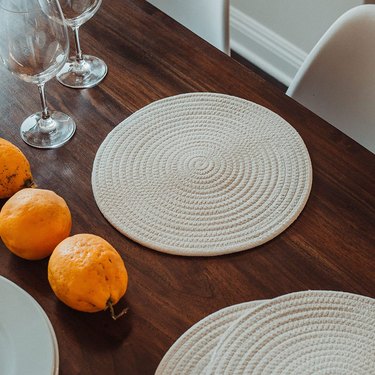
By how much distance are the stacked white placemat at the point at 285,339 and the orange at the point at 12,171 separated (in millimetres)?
304

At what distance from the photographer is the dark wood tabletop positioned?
2.64ft

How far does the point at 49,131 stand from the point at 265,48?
56.2 inches

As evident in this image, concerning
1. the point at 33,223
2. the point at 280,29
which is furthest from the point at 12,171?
the point at 280,29

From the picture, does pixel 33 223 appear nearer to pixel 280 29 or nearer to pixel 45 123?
pixel 45 123

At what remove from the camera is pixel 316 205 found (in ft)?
3.11

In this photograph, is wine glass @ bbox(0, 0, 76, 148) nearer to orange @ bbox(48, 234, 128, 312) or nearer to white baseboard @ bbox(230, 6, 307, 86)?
orange @ bbox(48, 234, 128, 312)

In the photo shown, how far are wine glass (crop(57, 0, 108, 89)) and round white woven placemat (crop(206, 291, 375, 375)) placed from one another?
1.69ft

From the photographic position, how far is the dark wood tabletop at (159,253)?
0.80m

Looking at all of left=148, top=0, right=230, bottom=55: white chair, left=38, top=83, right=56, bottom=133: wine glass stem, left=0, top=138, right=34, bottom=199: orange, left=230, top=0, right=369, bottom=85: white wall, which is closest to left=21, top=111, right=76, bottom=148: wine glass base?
left=38, top=83, right=56, bottom=133: wine glass stem

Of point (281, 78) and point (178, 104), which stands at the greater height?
point (178, 104)

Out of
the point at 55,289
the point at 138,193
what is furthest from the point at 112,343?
the point at 138,193

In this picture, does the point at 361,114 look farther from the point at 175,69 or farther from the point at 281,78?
the point at 281,78

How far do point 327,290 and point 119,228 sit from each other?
0.89ft

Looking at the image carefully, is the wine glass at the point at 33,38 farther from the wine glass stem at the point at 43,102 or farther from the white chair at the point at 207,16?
the white chair at the point at 207,16
